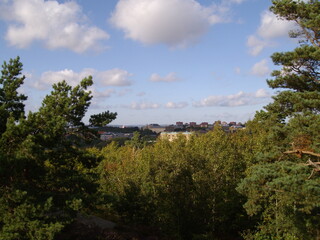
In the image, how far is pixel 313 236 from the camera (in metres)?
13.4

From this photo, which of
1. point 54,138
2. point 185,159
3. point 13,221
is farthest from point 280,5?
point 13,221

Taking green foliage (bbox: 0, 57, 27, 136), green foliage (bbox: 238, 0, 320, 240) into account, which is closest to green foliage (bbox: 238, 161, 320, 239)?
green foliage (bbox: 238, 0, 320, 240)

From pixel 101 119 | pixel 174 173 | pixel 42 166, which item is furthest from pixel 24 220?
→ pixel 174 173

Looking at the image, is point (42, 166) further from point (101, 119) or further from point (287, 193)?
point (287, 193)

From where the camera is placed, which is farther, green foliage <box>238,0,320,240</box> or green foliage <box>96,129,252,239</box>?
green foliage <box>96,129,252,239</box>

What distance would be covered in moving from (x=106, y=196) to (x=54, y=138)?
318 cm

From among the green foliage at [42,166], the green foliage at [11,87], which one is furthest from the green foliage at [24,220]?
the green foliage at [11,87]

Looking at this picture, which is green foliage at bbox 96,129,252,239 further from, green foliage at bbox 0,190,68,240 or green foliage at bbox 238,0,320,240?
green foliage at bbox 0,190,68,240

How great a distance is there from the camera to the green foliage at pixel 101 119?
40.6 feet

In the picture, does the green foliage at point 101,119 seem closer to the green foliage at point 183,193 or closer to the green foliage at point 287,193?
the green foliage at point 183,193

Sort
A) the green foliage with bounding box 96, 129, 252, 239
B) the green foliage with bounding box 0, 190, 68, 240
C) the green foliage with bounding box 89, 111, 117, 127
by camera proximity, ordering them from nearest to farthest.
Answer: the green foliage with bounding box 0, 190, 68, 240, the green foliage with bounding box 89, 111, 117, 127, the green foliage with bounding box 96, 129, 252, 239

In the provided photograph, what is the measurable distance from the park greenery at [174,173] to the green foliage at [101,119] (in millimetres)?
43

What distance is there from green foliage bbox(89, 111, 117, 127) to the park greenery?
0.14ft

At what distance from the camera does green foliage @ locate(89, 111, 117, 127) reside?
40.6ft
